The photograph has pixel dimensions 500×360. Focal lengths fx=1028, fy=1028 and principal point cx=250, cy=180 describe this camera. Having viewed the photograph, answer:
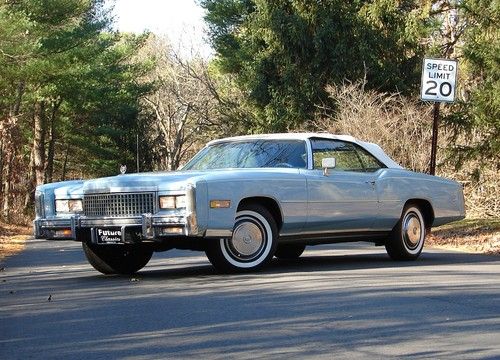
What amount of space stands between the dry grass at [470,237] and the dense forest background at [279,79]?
2.28 metres

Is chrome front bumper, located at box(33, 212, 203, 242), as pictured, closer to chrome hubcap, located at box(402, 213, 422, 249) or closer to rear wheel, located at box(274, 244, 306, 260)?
rear wheel, located at box(274, 244, 306, 260)

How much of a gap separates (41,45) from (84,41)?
364 centimetres

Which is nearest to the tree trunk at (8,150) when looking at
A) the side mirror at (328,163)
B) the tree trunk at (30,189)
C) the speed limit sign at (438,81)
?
the tree trunk at (30,189)

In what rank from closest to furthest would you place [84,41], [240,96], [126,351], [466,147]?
[126,351] → [466,147] → [84,41] → [240,96]

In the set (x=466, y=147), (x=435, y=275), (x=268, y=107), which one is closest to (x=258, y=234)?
(x=435, y=275)

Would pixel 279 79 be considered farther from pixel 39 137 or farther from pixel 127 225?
pixel 127 225

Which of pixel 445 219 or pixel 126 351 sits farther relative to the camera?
pixel 445 219

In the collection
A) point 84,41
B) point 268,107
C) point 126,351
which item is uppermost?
point 84,41

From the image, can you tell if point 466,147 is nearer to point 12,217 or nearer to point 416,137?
point 416,137

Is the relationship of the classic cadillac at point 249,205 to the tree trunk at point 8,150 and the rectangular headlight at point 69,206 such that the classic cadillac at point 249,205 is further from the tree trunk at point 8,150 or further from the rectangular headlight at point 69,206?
the tree trunk at point 8,150

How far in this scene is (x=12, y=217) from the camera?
132 feet

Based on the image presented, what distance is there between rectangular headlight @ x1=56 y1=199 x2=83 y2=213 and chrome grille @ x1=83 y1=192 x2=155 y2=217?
0.11 meters

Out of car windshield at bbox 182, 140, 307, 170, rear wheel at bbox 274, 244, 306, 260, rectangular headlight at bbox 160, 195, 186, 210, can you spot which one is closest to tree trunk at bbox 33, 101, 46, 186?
rear wheel at bbox 274, 244, 306, 260

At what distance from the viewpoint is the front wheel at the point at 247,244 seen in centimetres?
1146
